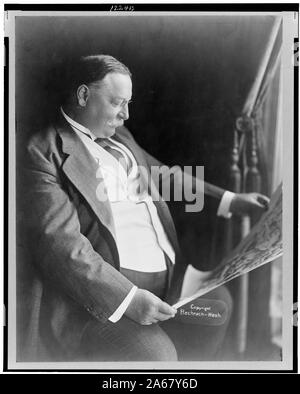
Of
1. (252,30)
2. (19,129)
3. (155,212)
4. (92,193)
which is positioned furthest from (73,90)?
(252,30)

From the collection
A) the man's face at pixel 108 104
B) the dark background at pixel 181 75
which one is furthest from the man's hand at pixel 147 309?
the man's face at pixel 108 104

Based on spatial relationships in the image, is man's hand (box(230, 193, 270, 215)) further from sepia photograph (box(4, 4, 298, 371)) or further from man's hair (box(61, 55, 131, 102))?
man's hair (box(61, 55, 131, 102))

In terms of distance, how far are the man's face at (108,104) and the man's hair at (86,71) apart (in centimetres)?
2

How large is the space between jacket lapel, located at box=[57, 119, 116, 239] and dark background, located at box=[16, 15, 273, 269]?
208mm

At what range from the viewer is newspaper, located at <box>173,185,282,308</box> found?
8.12ft

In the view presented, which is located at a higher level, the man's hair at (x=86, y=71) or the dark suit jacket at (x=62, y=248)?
the man's hair at (x=86, y=71)

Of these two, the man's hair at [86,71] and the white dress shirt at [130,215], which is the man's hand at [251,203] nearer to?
the white dress shirt at [130,215]

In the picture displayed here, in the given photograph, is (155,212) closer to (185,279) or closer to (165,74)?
(185,279)

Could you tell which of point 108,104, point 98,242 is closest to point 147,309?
point 98,242

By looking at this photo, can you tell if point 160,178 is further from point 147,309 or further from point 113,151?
point 147,309

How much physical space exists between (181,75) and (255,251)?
30.9 inches

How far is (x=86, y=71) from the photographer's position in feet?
8.04

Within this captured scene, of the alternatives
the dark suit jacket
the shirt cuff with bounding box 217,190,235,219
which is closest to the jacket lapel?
the dark suit jacket

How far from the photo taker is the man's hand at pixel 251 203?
8.14 feet
